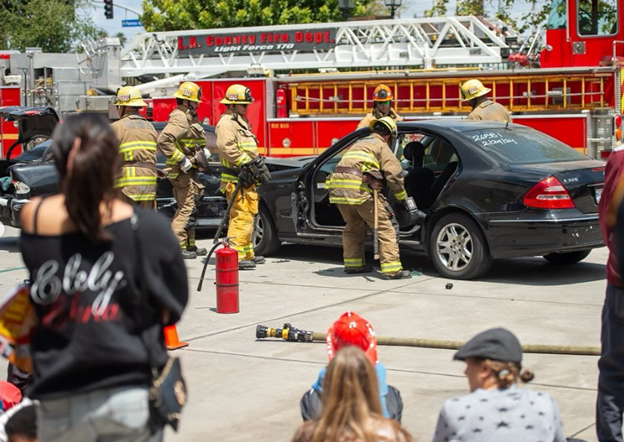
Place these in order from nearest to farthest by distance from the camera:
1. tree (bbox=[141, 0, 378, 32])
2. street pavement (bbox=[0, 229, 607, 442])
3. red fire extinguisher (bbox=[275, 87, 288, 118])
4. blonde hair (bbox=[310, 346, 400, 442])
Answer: blonde hair (bbox=[310, 346, 400, 442])
street pavement (bbox=[0, 229, 607, 442])
red fire extinguisher (bbox=[275, 87, 288, 118])
tree (bbox=[141, 0, 378, 32])

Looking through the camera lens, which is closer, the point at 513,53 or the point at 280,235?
the point at 280,235

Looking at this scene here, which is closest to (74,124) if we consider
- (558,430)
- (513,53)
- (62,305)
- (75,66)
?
(62,305)

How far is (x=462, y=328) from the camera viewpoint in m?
7.62

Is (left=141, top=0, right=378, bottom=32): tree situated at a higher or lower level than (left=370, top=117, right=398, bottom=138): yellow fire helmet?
higher

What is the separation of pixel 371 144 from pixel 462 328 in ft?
7.99

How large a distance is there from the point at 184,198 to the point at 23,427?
7.46m

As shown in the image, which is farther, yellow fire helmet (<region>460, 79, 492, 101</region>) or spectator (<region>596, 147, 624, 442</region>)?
yellow fire helmet (<region>460, 79, 492, 101</region>)

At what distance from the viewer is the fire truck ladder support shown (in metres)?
19.3

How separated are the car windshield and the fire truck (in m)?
4.60

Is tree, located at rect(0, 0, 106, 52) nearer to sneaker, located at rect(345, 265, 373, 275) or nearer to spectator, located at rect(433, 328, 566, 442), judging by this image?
sneaker, located at rect(345, 265, 373, 275)

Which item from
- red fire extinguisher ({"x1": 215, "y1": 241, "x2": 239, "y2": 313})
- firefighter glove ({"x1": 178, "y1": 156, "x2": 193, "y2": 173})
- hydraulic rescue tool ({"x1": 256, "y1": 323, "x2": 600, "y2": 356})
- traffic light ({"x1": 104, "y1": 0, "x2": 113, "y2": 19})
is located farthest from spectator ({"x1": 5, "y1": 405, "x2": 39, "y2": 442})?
traffic light ({"x1": 104, "y1": 0, "x2": 113, "y2": 19})

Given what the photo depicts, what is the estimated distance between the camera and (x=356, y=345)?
3.98 meters

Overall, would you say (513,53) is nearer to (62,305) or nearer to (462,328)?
(462,328)

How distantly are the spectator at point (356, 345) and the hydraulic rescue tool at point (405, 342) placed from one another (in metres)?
2.69
